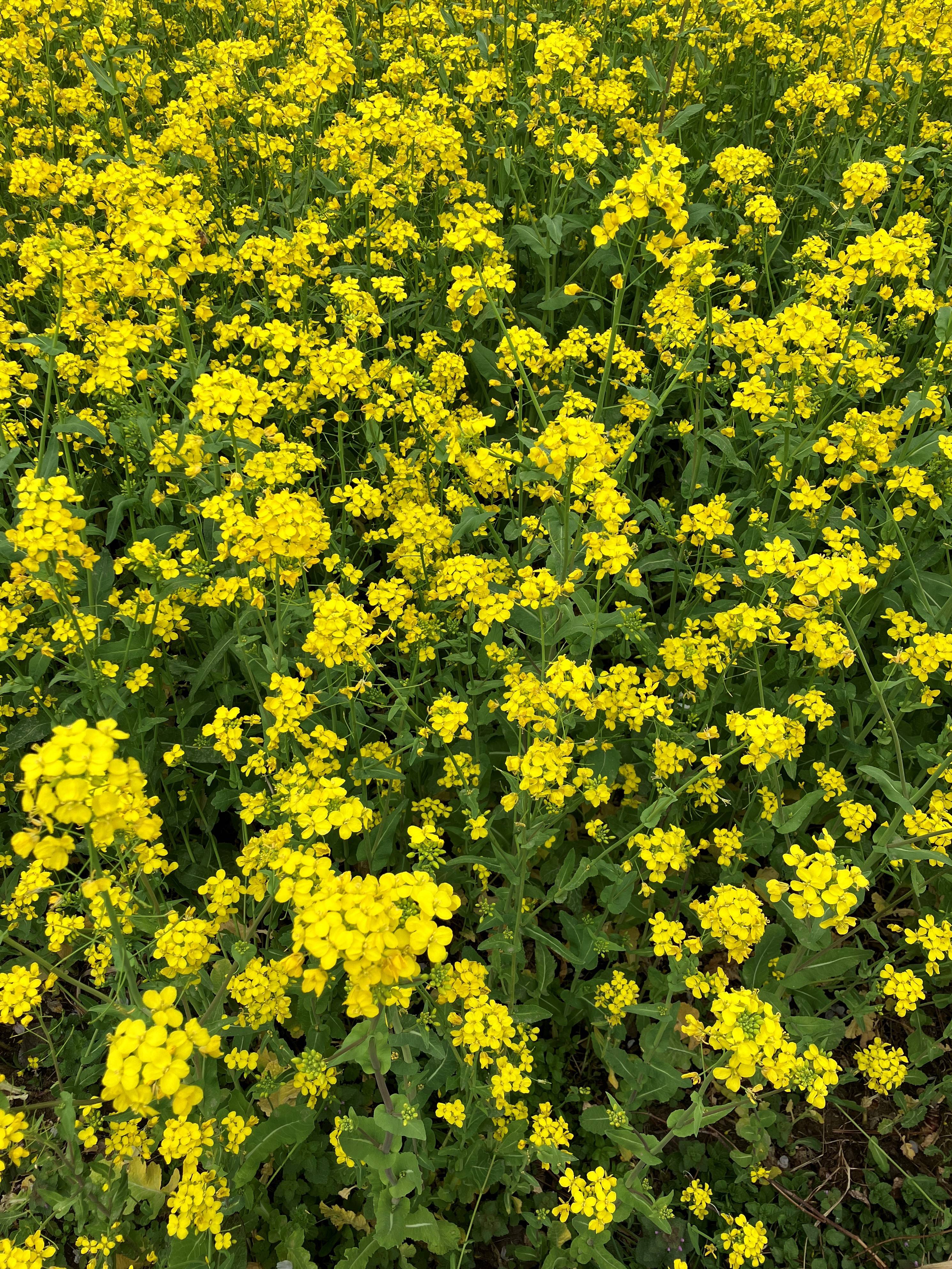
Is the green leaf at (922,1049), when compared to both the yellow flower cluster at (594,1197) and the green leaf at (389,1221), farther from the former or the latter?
the green leaf at (389,1221)

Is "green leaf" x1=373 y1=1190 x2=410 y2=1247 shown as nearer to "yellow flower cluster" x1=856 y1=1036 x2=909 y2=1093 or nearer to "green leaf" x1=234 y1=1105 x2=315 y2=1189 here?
"green leaf" x1=234 y1=1105 x2=315 y2=1189

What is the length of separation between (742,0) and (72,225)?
515cm

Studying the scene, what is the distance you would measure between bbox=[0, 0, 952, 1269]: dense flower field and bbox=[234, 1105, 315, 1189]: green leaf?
0.08 ft

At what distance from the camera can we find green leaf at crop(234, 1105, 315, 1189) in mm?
3043

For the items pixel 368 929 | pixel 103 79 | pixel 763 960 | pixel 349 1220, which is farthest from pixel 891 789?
pixel 103 79

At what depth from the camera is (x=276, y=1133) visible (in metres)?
3.06

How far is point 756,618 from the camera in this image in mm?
3273

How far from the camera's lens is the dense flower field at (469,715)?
2.88 metres

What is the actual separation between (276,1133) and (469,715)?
1.87m

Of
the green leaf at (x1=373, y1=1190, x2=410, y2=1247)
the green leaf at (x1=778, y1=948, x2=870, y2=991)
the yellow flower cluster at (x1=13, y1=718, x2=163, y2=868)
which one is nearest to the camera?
the yellow flower cluster at (x1=13, y1=718, x2=163, y2=868)

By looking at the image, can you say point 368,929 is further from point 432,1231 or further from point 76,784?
point 432,1231

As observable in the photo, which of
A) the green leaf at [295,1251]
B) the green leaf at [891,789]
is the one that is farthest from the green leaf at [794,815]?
the green leaf at [295,1251]

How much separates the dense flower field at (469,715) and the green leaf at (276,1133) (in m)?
0.02

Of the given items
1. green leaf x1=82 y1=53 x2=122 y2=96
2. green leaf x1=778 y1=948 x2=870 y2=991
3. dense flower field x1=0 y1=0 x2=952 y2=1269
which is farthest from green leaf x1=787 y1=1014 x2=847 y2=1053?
green leaf x1=82 y1=53 x2=122 y2=96
